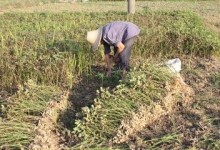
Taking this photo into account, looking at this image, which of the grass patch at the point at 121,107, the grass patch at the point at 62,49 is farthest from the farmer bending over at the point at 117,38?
the grass patch at the point at 121,107

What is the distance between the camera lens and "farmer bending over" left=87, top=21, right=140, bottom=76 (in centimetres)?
521

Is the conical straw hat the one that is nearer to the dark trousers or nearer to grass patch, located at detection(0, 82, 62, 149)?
the dark trousers

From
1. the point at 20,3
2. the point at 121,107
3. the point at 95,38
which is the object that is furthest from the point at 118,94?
the point at 20,3

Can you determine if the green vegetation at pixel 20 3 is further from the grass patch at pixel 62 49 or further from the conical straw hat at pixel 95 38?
the conical straw hat at pixel 95 38

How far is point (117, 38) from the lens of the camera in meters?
5.36

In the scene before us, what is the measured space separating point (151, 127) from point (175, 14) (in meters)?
6.33

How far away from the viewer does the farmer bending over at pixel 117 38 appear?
5215 millimetres

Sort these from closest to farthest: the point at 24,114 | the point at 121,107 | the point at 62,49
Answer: the point at 121,107, the point at 24,114, the point at 62,49

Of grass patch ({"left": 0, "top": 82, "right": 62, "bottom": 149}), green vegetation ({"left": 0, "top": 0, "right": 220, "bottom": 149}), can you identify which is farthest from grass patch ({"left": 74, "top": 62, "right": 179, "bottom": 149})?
grass patch ({"left": 0, "top": 82, "right": 62, "bottom": 149})

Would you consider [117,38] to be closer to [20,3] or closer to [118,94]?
[118,94]

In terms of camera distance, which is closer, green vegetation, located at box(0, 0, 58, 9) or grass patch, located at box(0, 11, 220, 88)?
grass patch, located at box(0, 11, 220, 88)

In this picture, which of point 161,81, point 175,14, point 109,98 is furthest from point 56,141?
point 175,14

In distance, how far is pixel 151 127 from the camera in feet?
13.4

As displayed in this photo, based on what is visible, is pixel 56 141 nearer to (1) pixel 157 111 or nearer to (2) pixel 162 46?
(1) pixel 157 111
